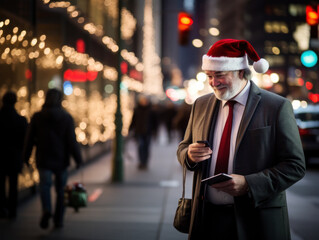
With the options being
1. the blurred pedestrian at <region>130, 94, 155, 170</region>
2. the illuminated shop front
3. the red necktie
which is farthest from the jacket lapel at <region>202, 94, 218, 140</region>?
the blurred pedestrian at <region>130, 94, 155, 170</region>

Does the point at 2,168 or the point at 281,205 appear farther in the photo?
the point at 2,168

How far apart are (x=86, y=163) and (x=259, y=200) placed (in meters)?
12.8

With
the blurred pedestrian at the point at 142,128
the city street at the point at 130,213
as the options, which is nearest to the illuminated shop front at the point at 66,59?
the blurred pedestrian at the point at 142,128

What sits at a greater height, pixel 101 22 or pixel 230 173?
pixel 101 22

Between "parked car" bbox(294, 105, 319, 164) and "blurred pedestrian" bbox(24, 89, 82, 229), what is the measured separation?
912cm

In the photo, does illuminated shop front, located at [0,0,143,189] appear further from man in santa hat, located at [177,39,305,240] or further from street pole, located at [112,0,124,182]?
man in santa hat, located at [177,39,305,240]

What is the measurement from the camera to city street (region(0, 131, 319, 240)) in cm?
687

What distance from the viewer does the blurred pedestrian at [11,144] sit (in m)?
7.76

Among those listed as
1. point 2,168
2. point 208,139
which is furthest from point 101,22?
point 208,139

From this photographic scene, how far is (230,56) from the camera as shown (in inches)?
134

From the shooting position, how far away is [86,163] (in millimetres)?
15492

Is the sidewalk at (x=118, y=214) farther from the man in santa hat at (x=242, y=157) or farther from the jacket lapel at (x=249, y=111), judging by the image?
the jacket lapel at (x=249, y=111)

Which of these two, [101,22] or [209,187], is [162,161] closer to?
[101,22]

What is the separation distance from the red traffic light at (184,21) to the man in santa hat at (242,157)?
1204cm
